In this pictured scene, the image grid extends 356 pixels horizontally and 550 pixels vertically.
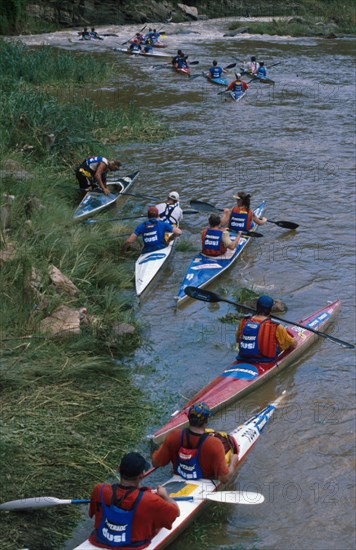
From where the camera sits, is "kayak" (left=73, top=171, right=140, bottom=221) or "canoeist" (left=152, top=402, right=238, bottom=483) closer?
"canoeist" (left=152, top=402, right=238, bottom=483)

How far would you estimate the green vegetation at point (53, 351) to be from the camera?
654 centimetres

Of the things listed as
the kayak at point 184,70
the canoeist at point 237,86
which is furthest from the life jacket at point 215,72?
the canoeist at point 237,86

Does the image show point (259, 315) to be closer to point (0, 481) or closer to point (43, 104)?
point (0, 481)

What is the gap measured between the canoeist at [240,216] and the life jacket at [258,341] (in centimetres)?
446

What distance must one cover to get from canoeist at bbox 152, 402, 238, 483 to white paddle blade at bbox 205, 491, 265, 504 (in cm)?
21

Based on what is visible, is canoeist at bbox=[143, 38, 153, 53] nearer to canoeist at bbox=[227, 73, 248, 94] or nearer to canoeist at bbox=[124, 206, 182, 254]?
canoeist at bbox=[227, 73, 248, 94]

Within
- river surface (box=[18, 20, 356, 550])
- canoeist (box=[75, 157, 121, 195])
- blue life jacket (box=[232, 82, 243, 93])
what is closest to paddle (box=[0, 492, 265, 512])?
river surface (box=[18, 20, 356, 550])

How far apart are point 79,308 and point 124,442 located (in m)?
2.48

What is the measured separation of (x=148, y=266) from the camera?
11.7 meters

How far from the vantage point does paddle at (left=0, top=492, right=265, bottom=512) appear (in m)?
5.98

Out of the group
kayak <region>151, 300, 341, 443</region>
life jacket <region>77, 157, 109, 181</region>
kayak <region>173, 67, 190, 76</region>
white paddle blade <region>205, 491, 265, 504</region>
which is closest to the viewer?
white paddle blade <region>205, 491, 265, 504</region>

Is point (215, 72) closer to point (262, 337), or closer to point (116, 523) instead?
point (262, 337)

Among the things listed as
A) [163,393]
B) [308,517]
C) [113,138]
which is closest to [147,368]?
[163,393]

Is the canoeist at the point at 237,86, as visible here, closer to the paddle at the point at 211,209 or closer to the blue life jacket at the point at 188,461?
the paddle at the point at 211,209
